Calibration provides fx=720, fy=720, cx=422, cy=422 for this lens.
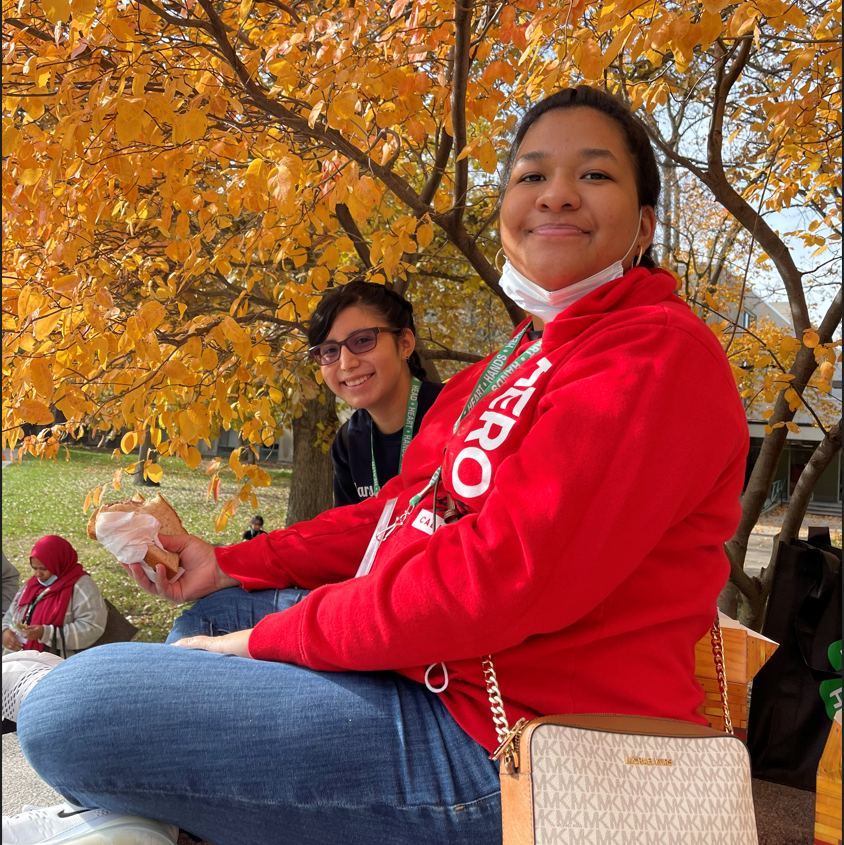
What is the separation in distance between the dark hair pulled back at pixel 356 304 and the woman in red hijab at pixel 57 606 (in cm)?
351

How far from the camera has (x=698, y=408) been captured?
1164mm

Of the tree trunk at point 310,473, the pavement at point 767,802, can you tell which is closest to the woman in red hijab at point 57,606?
the pavement at point 767,802

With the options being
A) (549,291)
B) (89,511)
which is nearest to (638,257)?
(549,291)

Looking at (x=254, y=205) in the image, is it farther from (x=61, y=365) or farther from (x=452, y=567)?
(x=452, y=567)

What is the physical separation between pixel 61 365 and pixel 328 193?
1228 mm

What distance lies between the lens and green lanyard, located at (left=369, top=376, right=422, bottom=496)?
282 centimetres

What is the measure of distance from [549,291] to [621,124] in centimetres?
40

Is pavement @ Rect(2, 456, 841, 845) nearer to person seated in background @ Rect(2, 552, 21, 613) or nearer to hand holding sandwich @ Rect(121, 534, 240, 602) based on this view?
hand holding sandwich @ Rect(121, 534, 240, 602)

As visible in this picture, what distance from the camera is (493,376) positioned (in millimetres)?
1629

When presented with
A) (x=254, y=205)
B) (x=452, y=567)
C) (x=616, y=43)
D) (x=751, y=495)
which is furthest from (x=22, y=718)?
(x=751, y=495)

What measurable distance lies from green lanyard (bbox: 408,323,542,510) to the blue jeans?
0.39 m

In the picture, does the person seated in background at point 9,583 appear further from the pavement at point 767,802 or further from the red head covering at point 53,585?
the pavement at point 767,802

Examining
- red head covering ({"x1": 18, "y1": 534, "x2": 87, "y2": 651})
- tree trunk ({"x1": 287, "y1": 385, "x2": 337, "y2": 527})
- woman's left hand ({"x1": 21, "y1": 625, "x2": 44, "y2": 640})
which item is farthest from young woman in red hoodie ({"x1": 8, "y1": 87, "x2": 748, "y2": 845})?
tree trunk ({"x1": 287, "y1": 385, "x2": 337, "y2": 527})

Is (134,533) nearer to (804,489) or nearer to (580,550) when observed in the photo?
(580,550)
